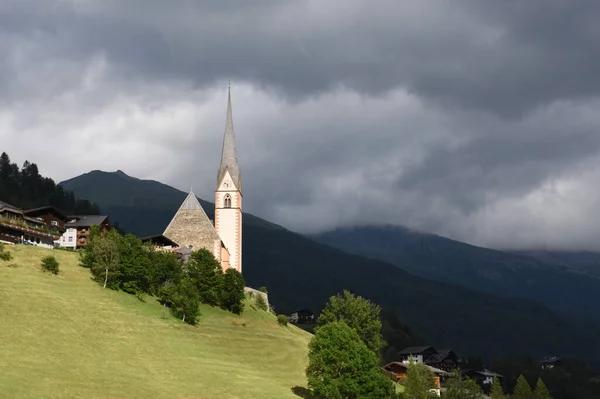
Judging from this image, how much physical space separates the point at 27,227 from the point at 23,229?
4.99ft

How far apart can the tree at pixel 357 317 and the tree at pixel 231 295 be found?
12.8 m

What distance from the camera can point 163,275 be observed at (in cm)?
10538

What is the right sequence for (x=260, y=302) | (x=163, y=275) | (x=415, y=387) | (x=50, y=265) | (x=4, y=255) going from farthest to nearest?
(x=260, y=302) → (x=163, y=275) → (x=50, y=265) → (x=4, y=255) → (x=415, y=387)

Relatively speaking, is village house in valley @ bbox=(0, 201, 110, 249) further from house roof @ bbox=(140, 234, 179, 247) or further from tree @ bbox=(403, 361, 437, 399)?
tree @ bbox=(403, 361, 437, 399)

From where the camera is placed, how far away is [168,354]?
7775 cm

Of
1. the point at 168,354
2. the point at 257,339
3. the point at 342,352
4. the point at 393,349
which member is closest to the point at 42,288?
the point at 168,354

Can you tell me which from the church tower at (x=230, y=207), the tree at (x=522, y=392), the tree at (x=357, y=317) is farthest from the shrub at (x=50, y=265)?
the tree at (x=522, y=392)

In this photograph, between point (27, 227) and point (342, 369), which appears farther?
point (27, 227)

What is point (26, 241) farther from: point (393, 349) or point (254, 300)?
point (393, 349)

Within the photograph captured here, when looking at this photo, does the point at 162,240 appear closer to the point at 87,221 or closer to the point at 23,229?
the point at 87,221

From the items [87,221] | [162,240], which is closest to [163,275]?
[162,240]

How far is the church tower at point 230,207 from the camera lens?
143375 millimetres

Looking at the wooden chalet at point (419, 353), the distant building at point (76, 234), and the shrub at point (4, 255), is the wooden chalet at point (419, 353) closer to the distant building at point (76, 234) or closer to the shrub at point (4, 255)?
the distant building at point (76, 234)

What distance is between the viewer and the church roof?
440 feet
